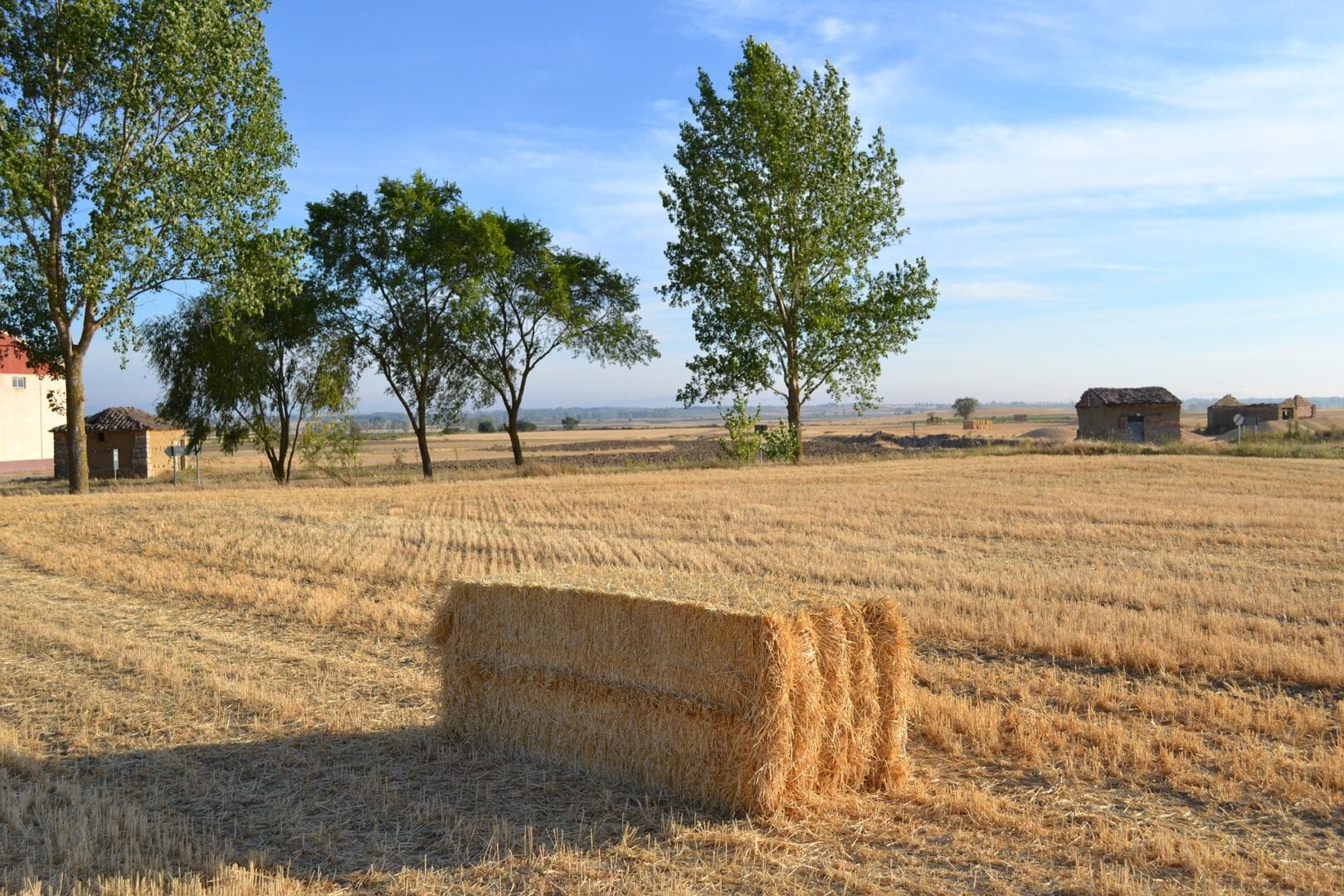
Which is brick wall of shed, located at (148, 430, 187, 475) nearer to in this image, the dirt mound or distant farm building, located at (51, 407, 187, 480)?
distant farm building, located at (51, 407, 187, 480)

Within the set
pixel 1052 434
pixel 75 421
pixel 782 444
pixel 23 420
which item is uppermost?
pixel 23 420

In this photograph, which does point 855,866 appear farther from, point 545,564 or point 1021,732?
point 545,564

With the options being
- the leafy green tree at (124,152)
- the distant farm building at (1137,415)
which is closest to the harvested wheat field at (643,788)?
the leafy green tree at (124,152)

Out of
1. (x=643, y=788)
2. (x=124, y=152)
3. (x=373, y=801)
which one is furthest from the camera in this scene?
(x=124, y=152)

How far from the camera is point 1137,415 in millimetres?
54062

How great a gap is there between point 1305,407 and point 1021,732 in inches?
3156

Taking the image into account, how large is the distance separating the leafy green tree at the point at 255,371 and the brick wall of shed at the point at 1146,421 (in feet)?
124

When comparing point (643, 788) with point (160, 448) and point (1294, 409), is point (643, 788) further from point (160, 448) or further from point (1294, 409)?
point (1294, 409)

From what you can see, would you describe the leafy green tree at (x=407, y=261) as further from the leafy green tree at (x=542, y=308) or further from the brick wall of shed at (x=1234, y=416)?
the brick wall of shed at (x=1234, y=416)

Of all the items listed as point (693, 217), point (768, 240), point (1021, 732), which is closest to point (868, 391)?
point (768, 240)

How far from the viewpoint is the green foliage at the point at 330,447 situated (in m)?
41.6

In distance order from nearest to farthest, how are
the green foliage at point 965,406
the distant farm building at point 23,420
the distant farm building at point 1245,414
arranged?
1. the distant farm building at point 23,420
2. the distant farm building at point 1245,414
3. the green foliage at point 965,406

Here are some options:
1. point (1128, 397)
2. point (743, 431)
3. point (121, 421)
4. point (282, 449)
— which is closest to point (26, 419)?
point (121, 421)

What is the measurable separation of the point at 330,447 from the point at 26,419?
30593mm
